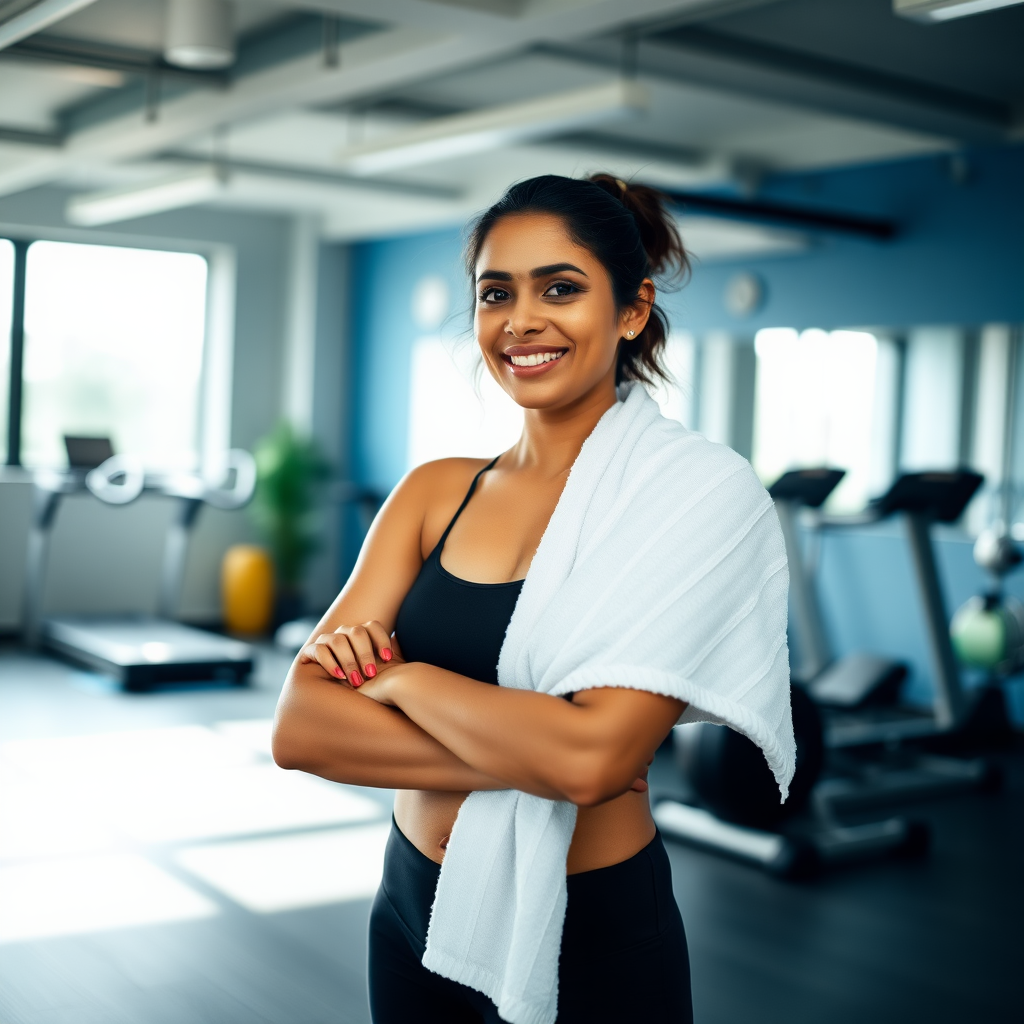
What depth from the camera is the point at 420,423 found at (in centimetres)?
844

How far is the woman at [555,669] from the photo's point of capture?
116cm

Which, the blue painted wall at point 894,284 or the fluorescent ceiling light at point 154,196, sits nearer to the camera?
the blue painted wall at point 894,284

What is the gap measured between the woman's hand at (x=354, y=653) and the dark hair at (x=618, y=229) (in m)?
0.41

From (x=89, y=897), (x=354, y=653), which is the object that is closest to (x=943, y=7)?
(x=354, y=653)

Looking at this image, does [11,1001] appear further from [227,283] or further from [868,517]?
[227,283]

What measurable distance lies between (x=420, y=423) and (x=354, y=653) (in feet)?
23.4

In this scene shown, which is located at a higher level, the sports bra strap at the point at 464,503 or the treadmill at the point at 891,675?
the sports bra strap at the point at 464,503

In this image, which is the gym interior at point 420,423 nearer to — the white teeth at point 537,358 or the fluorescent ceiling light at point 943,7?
the fluorescent ceiling light at point 943,7

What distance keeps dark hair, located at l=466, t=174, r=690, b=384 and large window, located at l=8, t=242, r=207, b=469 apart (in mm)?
7034

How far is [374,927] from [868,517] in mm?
3939

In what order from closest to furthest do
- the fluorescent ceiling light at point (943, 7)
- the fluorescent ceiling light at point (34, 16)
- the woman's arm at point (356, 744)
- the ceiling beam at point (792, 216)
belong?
the woman's arm at point (356, 744) → the fluorescent ceiling light at point (943, 7) → the fluorescent ceiling light at point (34, 16) → the ceiling beam at point (792, 216)

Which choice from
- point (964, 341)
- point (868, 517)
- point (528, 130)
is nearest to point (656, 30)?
point (528, 130)

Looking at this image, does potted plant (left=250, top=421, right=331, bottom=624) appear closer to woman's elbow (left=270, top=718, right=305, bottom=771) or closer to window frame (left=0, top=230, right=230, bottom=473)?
window frame (left=0, top=230, right=230, bottom=473)

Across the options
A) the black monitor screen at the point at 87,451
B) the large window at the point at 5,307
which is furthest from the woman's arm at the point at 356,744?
the large window at the point at 5,307
